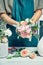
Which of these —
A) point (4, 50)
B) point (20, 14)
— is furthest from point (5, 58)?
point (20, 14)

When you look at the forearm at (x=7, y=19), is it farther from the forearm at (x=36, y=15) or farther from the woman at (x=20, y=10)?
the forearm at (x=36, y=15)

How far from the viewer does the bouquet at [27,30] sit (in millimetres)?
1322

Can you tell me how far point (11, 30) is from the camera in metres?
1.40

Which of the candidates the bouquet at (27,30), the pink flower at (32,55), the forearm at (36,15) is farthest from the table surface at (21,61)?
the forearm at (36,15)

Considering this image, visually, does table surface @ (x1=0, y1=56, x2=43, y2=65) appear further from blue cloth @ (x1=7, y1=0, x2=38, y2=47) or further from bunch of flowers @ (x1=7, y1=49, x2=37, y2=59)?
blue cloth @ (x1=7, y1=0, x2=38, y2=47)

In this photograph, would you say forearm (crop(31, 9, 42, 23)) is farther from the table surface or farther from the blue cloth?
the table surface

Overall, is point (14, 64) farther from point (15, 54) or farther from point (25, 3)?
point (25, 3)

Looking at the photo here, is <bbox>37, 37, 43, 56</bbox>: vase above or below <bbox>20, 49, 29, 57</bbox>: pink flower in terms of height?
above

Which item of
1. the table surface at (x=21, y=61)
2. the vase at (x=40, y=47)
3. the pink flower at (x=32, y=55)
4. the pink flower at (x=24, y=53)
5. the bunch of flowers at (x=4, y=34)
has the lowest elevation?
the table surface at (x=21, y=61)

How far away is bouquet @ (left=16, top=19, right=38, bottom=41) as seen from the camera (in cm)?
132

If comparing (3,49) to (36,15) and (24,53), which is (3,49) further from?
(36,15)

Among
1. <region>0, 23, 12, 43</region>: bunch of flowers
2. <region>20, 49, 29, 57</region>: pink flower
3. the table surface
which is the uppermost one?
<region>0, 23, 12, 43</region>: bunch of flowers

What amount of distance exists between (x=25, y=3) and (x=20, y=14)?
3.1 inches

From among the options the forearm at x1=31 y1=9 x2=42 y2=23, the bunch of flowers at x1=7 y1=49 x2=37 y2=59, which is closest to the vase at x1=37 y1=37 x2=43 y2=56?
the bunch of flowers at x1=7 y1=49 x2=37 y2=59
